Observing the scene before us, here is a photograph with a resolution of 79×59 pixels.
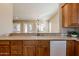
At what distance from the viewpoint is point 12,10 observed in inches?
186

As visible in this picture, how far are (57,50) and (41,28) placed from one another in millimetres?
949

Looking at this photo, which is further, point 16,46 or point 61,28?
point 61,28

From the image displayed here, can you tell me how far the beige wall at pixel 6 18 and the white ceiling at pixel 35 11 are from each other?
0.15 meters

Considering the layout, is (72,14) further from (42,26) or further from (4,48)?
(4,48)

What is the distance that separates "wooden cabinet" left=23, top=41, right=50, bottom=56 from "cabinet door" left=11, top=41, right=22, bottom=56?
12 centimetres

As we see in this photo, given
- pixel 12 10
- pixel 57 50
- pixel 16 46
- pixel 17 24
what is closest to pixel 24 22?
pixel 17 24

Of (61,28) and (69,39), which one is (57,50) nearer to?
(69,39)

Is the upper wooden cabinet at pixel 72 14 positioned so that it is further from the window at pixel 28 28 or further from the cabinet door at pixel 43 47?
the window at pixel 28 28

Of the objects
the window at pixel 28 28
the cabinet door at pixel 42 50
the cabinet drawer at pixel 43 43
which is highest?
the window at pixel 28 28

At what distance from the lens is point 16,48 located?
414cm

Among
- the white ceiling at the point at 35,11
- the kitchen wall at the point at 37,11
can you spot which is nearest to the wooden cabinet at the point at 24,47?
the kitchen wall at the point at 37,11

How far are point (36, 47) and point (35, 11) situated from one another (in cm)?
120

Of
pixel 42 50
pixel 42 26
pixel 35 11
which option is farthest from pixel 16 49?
pixel 35 11

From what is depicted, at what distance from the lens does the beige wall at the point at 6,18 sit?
15.4 feet
